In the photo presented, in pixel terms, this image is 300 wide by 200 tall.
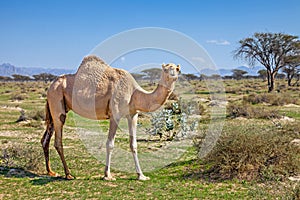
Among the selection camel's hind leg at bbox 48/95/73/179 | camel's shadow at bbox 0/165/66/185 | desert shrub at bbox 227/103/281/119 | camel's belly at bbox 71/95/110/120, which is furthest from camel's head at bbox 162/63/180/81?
desert shrub at bbox 227/103/281/119

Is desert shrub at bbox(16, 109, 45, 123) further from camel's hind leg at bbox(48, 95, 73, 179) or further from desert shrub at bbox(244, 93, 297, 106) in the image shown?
desert shrub at bbox(244, 93, 297, 106)

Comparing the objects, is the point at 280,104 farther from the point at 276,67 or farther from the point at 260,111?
the point at 276,67

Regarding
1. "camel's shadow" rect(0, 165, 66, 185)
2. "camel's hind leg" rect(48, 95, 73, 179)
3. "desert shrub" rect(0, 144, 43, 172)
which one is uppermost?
"camel's hind leg" rect(48, 95, 73, 179)

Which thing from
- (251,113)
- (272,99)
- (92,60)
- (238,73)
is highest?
(238,73)

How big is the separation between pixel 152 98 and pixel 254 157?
118 inches

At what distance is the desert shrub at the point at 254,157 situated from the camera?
851 cm

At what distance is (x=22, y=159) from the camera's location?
374 inches

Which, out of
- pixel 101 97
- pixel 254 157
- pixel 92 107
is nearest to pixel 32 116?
pixel 92 107

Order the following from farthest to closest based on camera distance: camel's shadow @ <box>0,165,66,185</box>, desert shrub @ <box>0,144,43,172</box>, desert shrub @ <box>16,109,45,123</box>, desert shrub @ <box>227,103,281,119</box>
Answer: desert shrub @ <box>227,103,281,119</box>, desert shrub @ <box>16,109,45,123</box>, desert shrub @ <box>0,144,43,172</box>, camel's shadow @ <box>0,165,66,185</box>

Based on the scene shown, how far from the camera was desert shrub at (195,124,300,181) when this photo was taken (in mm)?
8508

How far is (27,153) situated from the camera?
9.44m

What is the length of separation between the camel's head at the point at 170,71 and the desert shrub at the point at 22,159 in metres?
4.31

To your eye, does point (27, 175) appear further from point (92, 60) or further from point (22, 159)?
point (92, 60)

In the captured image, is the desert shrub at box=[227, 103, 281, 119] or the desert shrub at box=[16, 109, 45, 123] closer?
the desert shrub at box=[16, 109, 45, 123]
